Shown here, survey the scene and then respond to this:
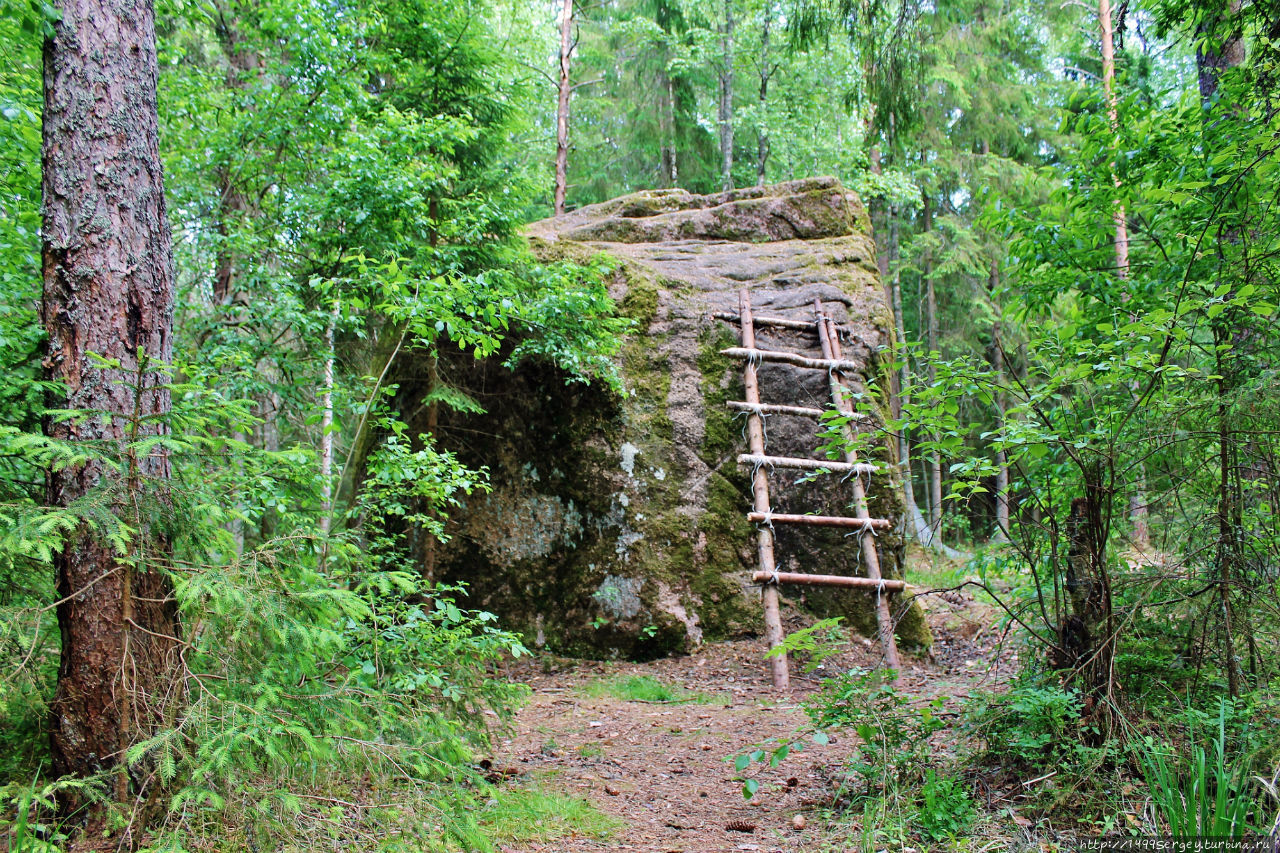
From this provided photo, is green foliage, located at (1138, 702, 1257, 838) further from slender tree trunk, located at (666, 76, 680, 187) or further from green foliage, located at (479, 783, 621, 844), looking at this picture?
slender tree trunk, located at (666, 76, 680, 187)

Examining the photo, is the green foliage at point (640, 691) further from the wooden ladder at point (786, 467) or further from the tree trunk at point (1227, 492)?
the tree trunk at point (1227, 492)

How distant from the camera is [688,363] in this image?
7.12 m

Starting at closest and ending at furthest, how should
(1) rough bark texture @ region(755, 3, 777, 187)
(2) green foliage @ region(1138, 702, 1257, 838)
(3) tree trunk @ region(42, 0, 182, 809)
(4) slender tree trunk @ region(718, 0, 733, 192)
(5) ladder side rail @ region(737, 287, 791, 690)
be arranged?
(2) green foliage @ region(1138, 702, 1257, 838)
(3) tree trunk @ region(42, 0, 182, 809)
(5) ladder side rail @ region(737, 287, 791, 690)
(1) rough bark texture @ region(755, 3, 777, 187)
(4) slender tree trunk @ region(718, 0, 733, 192)

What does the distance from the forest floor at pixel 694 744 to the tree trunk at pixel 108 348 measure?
1616 mm

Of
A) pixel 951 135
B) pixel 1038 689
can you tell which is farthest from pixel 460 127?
pixel 951 135

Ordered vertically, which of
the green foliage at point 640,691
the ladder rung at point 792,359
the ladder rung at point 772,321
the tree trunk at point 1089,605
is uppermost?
the ladder rung at point 772,321

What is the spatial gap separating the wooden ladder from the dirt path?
0.44 m

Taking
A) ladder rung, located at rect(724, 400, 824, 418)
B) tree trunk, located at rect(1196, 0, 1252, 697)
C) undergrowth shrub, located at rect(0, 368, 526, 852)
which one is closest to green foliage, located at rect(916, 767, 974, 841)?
tree trunk, located at rect(1196, 0, 1252, 697)

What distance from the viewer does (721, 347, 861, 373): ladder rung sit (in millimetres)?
6631

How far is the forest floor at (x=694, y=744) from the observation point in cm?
321

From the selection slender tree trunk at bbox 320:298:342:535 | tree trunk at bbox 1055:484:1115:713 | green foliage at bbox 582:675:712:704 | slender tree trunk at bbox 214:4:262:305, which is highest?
slender tree trunk at bbox 214:4:262:305

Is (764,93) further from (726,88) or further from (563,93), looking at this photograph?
(563,93)

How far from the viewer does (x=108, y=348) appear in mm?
2539

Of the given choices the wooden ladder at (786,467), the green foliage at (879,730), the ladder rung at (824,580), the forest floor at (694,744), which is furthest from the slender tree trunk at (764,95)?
the green foliage at (879,730)
